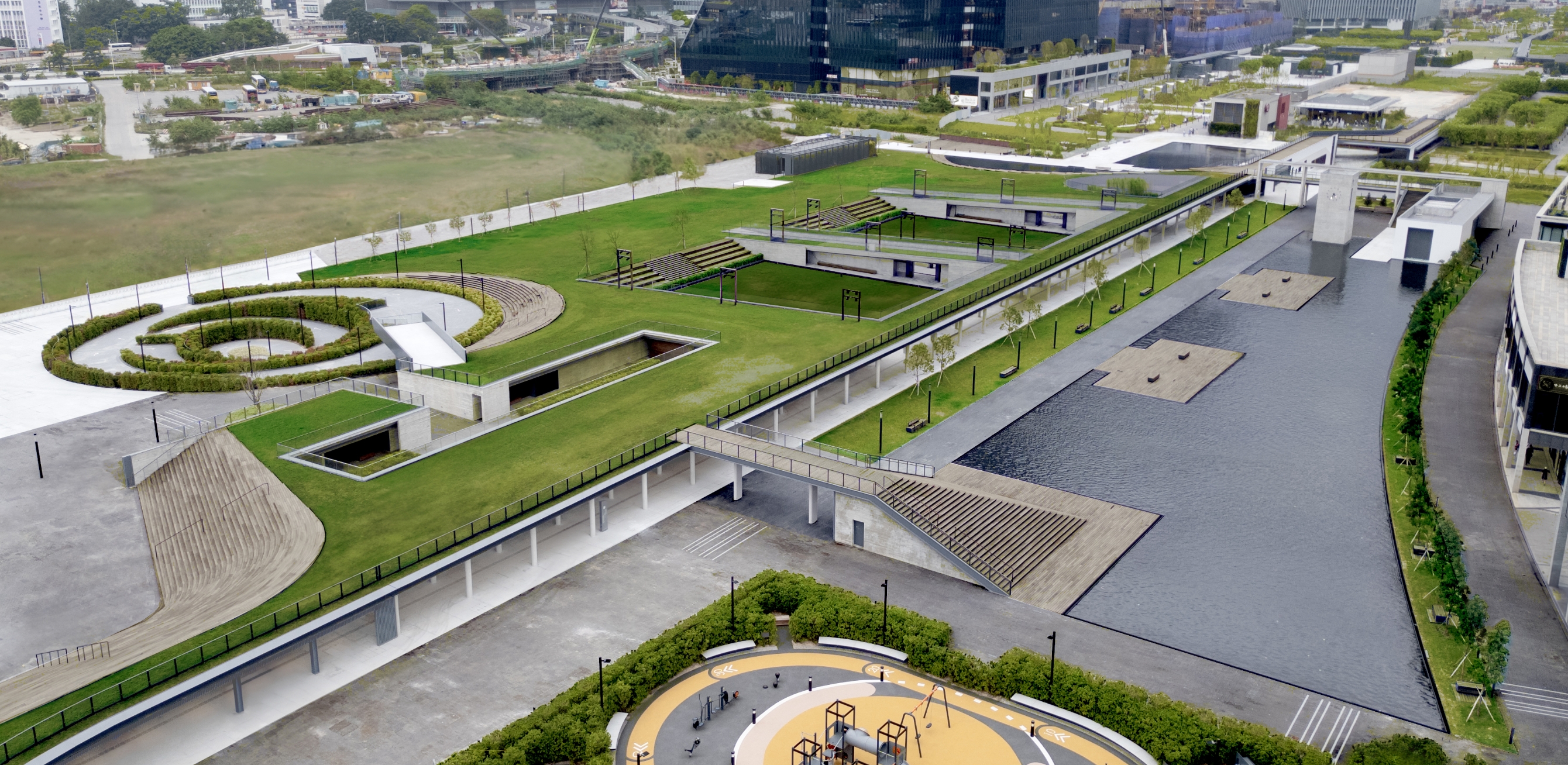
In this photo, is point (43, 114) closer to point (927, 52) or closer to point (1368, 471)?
point (927, 52)

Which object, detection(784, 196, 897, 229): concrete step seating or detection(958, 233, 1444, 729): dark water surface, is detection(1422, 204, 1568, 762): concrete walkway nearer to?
detection(958, 233, 1444, 729): dark water surface

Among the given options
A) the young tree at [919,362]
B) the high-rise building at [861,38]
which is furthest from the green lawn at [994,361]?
the high-rise building at [861,38]

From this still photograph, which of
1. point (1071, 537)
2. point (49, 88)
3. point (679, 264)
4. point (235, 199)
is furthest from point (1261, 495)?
point (49, 88)

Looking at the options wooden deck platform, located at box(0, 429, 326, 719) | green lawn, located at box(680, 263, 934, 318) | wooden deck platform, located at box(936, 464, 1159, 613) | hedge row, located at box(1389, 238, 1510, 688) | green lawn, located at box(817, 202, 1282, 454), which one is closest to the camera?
wooden deck platform, located at box(0, 429, 326, 719)

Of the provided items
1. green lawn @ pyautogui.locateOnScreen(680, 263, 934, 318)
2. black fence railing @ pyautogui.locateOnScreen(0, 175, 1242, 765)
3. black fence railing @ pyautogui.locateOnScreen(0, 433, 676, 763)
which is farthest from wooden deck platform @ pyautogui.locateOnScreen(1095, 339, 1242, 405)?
black fence railing @ pyautogui.locateOnScreen(0, 433, 676, 763)

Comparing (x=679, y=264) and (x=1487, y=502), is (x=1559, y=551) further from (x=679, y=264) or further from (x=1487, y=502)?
(x=679, y=264)

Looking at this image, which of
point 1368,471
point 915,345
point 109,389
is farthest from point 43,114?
point 1368,471
